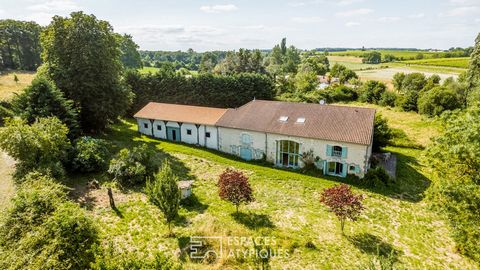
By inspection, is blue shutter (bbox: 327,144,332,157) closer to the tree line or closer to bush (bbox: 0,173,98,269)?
bush (bbox: 0,173,98,269)

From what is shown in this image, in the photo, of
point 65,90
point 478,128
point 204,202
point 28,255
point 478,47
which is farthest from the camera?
point 478,47

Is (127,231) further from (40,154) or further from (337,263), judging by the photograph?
(337,263)

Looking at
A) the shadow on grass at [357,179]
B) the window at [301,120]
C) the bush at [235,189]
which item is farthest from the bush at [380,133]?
the bush at [235,189]

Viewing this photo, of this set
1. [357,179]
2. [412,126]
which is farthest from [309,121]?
[412,126]

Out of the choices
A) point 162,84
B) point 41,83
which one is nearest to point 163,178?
point 41,83

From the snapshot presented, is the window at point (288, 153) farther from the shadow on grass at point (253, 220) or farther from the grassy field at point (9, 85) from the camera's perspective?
the grassy field at point (9, 85)

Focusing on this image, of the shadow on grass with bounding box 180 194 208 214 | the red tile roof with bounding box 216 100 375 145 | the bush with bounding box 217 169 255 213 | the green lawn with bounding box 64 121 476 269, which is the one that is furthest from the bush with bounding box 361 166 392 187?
the shadow on grass with bounding box 180 194 208 214
